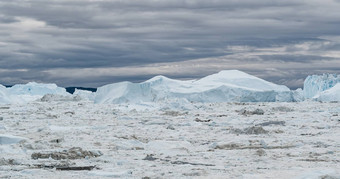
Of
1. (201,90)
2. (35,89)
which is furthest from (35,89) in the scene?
(201,90)

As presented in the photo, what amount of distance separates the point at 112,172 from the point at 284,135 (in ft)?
22.1

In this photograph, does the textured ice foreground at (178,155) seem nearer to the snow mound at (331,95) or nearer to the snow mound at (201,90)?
the snow mound at (201,90)

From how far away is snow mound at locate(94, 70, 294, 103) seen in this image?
3678 cm

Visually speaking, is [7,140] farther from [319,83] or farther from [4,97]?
[319,83]

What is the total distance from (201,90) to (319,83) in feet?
66.7

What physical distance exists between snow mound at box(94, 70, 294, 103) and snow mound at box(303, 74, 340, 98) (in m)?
13.3

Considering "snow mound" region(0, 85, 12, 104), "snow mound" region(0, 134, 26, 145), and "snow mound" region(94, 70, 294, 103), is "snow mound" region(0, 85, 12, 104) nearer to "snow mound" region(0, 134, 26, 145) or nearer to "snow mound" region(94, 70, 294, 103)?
"snow mound" region(94, 70, 294, 103)

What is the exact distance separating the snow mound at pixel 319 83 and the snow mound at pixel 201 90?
1328 cm

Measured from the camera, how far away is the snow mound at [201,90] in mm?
→ 36781

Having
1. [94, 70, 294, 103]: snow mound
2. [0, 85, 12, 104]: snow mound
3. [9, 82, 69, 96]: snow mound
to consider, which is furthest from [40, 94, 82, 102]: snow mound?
[9, 82, 69, 96]: snow mound

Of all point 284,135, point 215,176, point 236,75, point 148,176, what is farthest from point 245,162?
point 236,75

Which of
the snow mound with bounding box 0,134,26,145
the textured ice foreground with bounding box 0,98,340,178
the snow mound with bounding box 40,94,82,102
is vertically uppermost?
the snow mound with bounding box 0,134,26,145

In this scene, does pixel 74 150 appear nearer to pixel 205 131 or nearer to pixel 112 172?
pixel 112 172

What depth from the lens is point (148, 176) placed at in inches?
275
